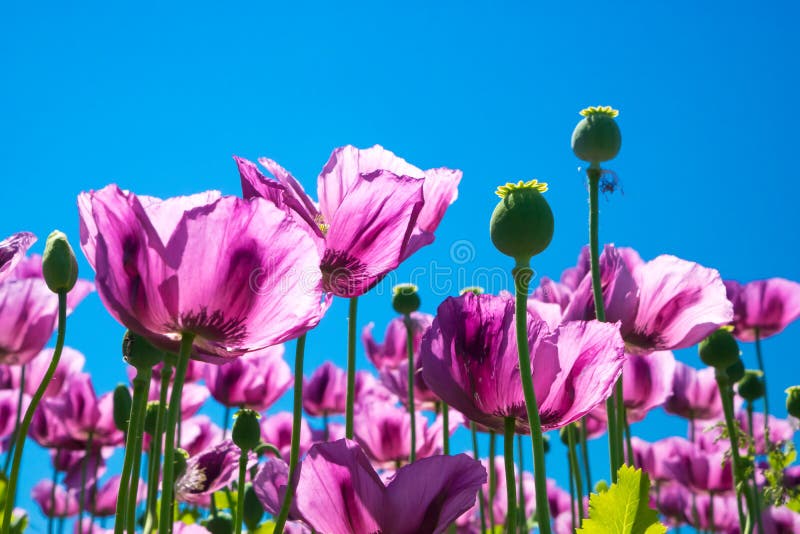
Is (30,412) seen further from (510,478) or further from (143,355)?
(510,478)

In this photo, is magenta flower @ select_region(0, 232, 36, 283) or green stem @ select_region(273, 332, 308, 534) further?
magenta flower @ select_region(0, 232, 36, 283)

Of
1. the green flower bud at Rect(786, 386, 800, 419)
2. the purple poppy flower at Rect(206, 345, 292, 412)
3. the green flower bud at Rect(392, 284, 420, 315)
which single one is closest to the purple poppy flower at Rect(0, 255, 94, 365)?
the purple poppy flower at Rect(206, 345, 292, 412)

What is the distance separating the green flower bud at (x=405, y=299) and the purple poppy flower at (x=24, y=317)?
1.07m

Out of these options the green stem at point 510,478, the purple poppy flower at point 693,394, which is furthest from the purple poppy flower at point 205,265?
the purple poppy flower at point 693,394

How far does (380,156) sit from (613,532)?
926mm

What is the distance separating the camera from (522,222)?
137cm

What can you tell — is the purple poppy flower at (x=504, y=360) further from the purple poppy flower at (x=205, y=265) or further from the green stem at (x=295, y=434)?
the purple poppy flower at (x=205, y=265)

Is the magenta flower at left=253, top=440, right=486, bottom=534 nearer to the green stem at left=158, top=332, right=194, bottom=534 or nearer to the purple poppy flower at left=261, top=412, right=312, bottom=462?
the green stem at left=158, top=332, right=194, bottom=534

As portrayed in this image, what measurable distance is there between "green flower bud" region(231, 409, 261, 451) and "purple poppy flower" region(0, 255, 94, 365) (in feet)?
3.55

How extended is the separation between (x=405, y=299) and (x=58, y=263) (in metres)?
1.59

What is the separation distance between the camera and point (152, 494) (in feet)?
6.26

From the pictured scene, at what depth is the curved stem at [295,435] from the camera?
141 cm

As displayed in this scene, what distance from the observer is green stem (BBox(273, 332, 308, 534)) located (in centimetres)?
141

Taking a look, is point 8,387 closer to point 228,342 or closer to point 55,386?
point 55,386
